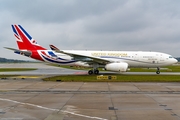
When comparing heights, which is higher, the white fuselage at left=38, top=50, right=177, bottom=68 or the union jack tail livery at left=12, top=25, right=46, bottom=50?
the union jack tail livery at left=12, top=25, right=46, bottom=50

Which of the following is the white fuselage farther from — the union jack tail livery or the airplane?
the union jack tail livery

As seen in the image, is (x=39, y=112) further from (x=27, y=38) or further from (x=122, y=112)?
(x=27, y=38)

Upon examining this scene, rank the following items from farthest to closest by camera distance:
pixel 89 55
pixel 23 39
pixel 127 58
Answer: pixel 23 39, pixel 89 55, pixel 127 58

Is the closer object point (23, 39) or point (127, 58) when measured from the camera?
point (127, 58)

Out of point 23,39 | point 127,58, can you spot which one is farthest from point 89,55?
point 23,39

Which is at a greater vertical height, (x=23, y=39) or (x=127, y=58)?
(x=23, y=39)

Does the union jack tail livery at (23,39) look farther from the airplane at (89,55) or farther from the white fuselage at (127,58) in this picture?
the white fuselage at (127,58)

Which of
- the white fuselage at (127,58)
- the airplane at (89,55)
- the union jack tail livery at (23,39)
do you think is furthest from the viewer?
the union jack tail livery at (23,39)

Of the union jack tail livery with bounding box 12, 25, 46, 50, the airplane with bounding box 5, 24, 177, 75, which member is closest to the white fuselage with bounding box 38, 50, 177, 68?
the airplane with bounding box 5, 24, 177, 75

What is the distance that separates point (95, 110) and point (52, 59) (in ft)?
81.0

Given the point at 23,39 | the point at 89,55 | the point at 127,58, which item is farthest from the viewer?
the point at 23,39

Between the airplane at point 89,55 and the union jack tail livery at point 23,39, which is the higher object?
the union jack tail livery at point 23,39

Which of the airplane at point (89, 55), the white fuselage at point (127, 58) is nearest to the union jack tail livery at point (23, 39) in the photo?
the airplane at point (89, 55)

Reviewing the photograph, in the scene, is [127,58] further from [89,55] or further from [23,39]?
[23,39]
